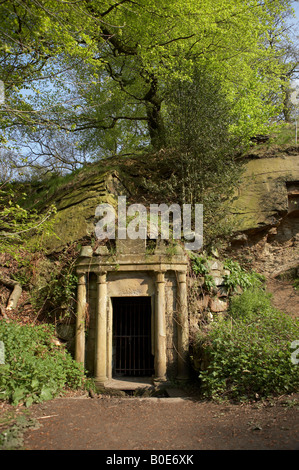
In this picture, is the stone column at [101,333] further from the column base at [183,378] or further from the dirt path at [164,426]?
the column base at [183,378]

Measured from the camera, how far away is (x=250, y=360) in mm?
5523

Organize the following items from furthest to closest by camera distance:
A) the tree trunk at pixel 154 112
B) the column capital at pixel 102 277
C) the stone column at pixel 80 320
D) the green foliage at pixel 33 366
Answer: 1. the tree trunk at pixel 154 112
2. the column capital at pixel 102 277
3. the stone column at pixel 80 320
4. the green foliage at pixel 33 366

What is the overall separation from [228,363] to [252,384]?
0.51m

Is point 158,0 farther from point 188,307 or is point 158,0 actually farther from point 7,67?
point 188,307

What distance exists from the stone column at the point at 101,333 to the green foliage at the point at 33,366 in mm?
384

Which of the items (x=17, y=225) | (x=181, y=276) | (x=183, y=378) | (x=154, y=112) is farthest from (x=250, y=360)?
(x=154, y=112)

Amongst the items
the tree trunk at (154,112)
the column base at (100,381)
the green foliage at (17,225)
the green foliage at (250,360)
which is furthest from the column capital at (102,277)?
the tree trunk at (154,112)

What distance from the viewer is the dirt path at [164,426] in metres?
3.91

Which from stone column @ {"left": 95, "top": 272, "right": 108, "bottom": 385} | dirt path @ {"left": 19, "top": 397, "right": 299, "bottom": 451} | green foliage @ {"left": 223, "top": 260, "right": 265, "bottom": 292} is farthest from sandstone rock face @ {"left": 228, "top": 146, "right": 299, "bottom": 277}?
dirt path @ {"left": 19, "top": 397, "right": 299, "bottom": 451}

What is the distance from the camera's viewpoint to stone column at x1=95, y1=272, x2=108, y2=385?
7082 millimetres

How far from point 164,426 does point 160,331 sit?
2.57m

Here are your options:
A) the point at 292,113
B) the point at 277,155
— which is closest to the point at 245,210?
the point at 277,155

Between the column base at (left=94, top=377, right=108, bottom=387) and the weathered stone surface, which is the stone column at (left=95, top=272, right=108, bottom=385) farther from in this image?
the weathered stone surface

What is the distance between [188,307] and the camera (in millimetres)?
7637
